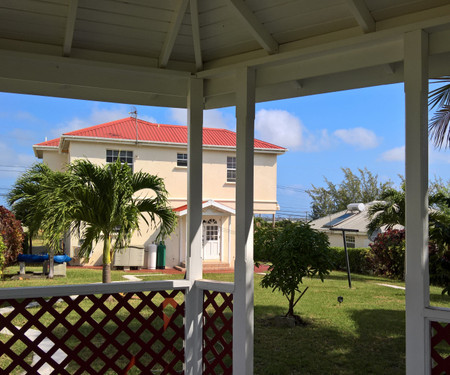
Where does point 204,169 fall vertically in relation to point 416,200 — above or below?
above

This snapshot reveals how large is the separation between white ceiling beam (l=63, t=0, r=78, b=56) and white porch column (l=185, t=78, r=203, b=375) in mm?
948

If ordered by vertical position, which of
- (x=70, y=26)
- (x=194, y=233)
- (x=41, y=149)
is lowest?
(x=194, y=233)

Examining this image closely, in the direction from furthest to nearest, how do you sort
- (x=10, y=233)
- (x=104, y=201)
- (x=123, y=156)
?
(x=123, y=156) < (x=10, y=233) < (x=104, y=201)

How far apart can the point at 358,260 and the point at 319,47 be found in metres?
13.8

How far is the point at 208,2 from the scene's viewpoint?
3.06 metres

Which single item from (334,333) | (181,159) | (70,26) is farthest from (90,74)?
(181,159)

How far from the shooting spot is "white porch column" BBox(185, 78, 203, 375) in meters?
3.48

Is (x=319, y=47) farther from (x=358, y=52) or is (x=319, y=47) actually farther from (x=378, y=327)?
(x=378, y=327)

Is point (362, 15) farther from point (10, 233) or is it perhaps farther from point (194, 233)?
point (10, 233)

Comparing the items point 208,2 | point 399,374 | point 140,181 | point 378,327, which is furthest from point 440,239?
point 140,181

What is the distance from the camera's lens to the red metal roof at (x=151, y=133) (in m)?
16.7

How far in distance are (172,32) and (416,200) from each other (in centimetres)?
198

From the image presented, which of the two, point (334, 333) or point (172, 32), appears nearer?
point (172, 32)

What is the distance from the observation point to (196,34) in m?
3.26
